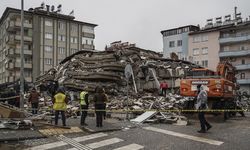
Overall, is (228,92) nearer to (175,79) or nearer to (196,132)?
(196,132)

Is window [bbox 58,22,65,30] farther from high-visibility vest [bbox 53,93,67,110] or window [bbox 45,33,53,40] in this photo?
high-visibility vest [bbox 53,93,67,110]

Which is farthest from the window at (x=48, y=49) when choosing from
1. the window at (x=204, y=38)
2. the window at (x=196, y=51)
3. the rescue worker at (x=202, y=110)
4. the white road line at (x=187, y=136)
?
the rescue worker at (x=202, y=110)

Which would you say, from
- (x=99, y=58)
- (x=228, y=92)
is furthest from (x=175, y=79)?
(x=228, y=92)

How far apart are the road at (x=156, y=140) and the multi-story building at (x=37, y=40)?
61.5 meters

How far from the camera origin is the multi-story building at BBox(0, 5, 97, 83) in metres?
74.0

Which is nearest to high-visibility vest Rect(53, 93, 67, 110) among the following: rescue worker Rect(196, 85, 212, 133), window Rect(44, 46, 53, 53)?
rescue worker Rect(196, 85, 212, 133)

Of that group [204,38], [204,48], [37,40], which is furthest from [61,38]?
[204,48]

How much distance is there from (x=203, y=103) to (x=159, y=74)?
69.6ft

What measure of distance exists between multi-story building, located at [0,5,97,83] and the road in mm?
61496

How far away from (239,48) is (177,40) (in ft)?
48.8

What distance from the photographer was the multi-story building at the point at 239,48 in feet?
217

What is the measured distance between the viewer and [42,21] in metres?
77.1

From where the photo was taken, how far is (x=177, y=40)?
79562 mm

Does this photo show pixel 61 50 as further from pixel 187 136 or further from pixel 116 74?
pixel 187 136
